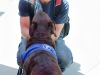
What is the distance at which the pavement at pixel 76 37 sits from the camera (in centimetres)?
310

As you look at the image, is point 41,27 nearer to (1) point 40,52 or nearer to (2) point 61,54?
(1) point 40,52

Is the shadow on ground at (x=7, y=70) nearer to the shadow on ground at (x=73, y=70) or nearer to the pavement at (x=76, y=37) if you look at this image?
the pavement at (x=76, y=37)

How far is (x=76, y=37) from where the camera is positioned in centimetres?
374

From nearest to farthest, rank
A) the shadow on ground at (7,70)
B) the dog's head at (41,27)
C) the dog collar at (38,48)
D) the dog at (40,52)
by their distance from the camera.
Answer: the dog at (40,52) → the dog collar at (38,48) → the dog's head at (41,27) → the shadow on ground at (7,70)

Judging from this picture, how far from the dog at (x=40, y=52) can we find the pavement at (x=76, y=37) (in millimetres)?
915

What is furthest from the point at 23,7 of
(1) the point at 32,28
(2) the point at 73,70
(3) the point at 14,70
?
(2) the point at 73,70

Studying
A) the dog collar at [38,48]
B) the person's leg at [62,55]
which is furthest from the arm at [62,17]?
the dog collar at [38,48]

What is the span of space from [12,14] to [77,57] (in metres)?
1.76

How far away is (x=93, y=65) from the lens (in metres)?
3.12

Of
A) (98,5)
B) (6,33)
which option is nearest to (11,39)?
(6,33)

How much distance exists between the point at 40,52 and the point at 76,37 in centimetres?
175

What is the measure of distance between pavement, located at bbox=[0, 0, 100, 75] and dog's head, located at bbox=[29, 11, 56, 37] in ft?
2.98

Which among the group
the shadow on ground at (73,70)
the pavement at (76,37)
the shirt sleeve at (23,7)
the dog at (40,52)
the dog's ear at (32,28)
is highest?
the shirt sleeve at (23,7)

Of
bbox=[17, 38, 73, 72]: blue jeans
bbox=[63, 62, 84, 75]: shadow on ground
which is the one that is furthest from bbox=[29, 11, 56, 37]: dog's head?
bbox=[63, 62, 84, 75]: shadow on ground
